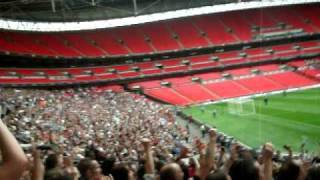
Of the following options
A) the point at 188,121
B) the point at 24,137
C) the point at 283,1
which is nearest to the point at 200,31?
the point at 283,1

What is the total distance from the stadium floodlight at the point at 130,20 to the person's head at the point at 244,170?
109 feet

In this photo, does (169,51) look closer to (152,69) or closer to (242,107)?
(152,69)

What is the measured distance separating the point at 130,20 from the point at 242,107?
1701 centimetres

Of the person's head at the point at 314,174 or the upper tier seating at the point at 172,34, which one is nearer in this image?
the person's head at the point at 314,174

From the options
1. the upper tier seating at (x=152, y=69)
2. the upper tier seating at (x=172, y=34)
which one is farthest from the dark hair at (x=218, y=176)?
the upper tier seating at (x=172, y=34)

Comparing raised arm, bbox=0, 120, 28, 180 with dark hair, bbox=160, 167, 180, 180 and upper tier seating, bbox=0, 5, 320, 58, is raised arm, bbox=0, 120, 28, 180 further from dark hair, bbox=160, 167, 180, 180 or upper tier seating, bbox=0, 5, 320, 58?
upper tier seating, bbox=0, 5, 320, 58

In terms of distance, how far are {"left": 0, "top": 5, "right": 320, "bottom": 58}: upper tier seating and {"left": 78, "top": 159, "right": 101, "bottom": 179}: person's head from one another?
35.9 metres

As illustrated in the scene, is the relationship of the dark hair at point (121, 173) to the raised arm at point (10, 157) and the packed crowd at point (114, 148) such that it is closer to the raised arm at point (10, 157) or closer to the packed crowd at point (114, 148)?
the packed crowd at point (114, 148)

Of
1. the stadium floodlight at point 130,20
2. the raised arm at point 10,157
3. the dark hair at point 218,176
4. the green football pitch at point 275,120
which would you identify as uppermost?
the stadium floodlight at point 130,20

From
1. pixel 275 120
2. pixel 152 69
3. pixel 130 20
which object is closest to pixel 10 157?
pixel 275 120

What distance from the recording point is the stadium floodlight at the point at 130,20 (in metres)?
38.4

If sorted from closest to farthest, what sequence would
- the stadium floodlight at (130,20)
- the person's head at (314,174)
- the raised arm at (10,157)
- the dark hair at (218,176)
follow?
the raised arm at (10,157)
the dark hair at (218,176)
the person's head at (314,174)
the stadium floodlight at (130,20)

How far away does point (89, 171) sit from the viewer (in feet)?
15.5

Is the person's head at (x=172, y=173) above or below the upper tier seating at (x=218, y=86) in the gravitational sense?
above
